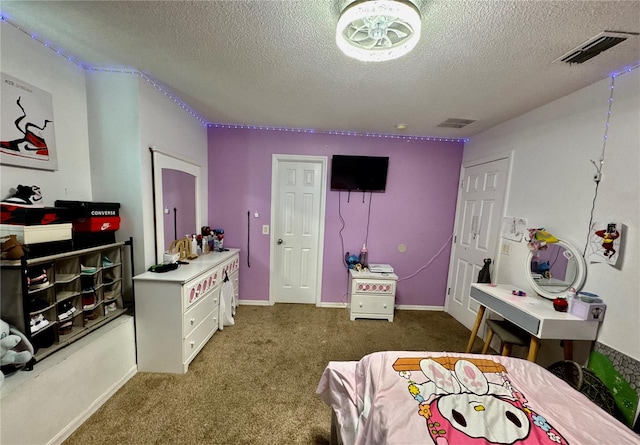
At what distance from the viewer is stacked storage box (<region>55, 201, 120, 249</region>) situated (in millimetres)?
1584

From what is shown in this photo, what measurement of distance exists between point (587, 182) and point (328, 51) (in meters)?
2.04

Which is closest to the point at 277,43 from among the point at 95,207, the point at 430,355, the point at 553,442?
the point at 95,207

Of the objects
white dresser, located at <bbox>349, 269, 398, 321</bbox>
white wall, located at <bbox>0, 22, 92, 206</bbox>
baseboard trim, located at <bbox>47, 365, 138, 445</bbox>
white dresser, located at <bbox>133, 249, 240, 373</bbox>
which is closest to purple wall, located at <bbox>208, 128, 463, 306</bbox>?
white dresser, located at <bbox>349, 269, 398, 321</bbox>

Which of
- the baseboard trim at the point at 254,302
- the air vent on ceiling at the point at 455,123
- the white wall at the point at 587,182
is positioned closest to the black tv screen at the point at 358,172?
the air vent on ceiling at the point at 455,123

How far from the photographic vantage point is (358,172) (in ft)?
10.1

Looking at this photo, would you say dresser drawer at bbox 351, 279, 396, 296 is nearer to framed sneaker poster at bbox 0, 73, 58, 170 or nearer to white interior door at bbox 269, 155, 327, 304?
white interior door at bbox 269, 155, 327, 304

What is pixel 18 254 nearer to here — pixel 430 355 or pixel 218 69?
pixel 218 69

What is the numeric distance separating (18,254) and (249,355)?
67.4 inches

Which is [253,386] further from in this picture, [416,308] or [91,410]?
[416,308]

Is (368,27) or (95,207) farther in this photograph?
(95,207)

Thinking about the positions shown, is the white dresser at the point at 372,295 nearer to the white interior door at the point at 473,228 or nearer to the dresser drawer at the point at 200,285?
the white interior door at the point at 473,228

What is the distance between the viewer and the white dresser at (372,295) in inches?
115

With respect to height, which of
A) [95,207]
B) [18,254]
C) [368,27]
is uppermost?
[368,27]

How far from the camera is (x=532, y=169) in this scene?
2109 mm
